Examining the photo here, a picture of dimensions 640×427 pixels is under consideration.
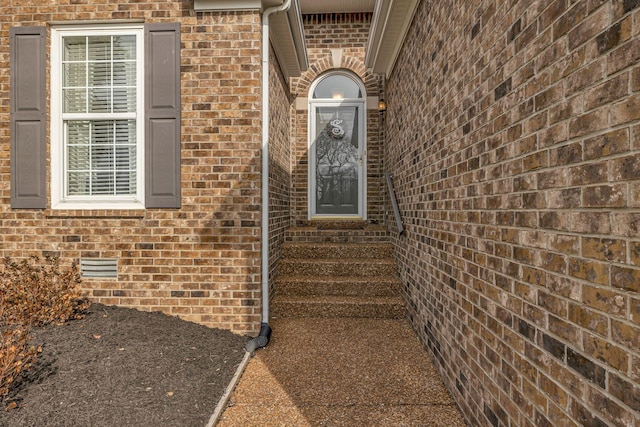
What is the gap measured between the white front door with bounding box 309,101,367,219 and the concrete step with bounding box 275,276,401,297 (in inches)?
78.9

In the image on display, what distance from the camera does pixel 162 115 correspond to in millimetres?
3625

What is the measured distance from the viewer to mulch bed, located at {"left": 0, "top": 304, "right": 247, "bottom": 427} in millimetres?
2137

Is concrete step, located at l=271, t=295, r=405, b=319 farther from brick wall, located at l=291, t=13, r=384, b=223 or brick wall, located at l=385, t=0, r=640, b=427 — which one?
brick wall, located at l=291, t=13, r=384, b=223

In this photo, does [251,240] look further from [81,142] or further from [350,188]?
[350,188]

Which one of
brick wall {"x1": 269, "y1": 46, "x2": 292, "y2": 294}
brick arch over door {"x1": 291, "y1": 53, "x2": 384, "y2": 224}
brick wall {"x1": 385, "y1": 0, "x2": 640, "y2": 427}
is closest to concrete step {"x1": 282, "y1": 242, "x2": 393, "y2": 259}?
brick wall {"x1": 269, "y1": 46, "x2": 292, "y2": 294}

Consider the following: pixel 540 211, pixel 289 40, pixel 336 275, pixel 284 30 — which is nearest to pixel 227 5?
pixel 284 30

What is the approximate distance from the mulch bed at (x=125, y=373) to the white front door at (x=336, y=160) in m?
3.32

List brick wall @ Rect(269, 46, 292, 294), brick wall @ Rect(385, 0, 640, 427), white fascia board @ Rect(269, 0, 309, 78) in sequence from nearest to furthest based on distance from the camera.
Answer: brick wall @ Rect(385, 0, 640, 427), white fascia board @ Rect(269, 0, 309, 78), brick wall @ Rect(269, 46, 292, 294)

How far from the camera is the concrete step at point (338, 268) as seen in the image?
15.4ft

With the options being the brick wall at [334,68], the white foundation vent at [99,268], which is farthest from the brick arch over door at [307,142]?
the white foundation vent at [99,268]

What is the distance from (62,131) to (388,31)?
13.4 ft

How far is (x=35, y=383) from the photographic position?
7.51 ft

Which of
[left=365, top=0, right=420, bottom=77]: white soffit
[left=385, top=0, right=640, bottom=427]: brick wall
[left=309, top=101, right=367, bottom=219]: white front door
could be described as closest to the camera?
[left=385, top=0, right=640, bottom=427]: brick wall

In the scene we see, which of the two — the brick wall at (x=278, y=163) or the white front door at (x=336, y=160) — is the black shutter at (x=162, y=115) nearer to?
the brick wall at (x=278, y=163)
